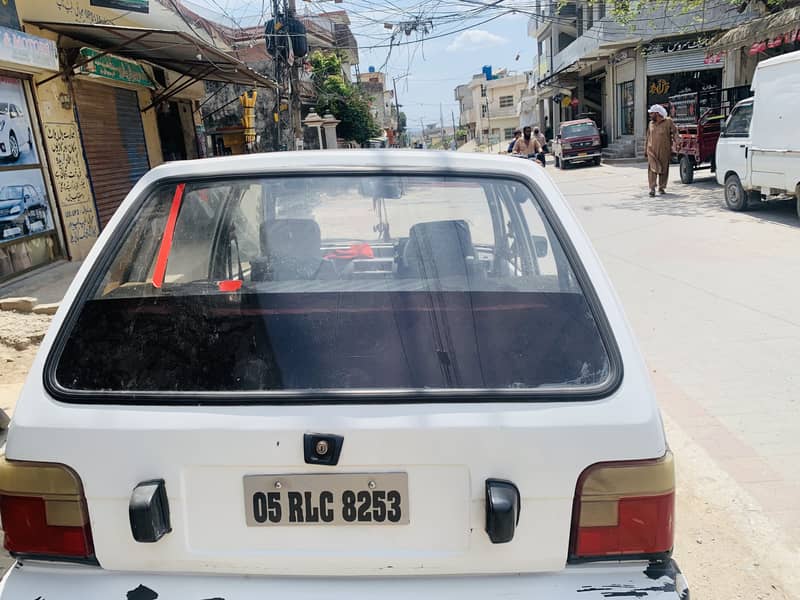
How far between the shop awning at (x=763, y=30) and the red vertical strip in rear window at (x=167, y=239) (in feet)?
44.4

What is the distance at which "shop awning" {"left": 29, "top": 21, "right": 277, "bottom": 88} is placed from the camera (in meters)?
8.70

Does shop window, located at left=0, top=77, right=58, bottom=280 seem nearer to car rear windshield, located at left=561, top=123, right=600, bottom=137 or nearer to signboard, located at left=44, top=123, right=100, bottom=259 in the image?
signboard, located at left=44, top=123, right=100, bottom=259

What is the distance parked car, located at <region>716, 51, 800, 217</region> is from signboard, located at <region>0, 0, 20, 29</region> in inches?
410

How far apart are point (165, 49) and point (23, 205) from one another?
369 cm

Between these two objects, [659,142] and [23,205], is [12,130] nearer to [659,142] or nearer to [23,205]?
[23,205]

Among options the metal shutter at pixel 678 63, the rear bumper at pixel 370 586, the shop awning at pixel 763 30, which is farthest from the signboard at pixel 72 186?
the metal shutter at pixel 678 63

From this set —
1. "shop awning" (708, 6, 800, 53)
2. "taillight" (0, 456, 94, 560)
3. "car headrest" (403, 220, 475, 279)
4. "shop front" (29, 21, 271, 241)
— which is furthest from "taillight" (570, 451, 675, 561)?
"shop awning" (708, 6, 800, 53)

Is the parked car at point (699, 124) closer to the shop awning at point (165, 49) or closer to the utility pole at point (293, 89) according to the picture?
the shop awning at point (165, 49)

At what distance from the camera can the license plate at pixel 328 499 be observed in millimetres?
1490

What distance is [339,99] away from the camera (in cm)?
3338

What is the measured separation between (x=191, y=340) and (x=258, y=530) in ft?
1.72

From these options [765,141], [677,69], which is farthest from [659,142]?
[677,69]

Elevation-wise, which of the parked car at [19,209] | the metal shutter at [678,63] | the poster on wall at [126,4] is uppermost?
the poster on wall at [126,4]

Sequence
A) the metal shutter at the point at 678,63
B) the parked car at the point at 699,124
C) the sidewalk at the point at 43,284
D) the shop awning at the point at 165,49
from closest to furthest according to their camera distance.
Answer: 1. the sidewalk at the point at 43,284
2. the shop awning at the point at 165,49
3. the parked car at the point at 699,124
4. the metal shutter at the point at 678,63
